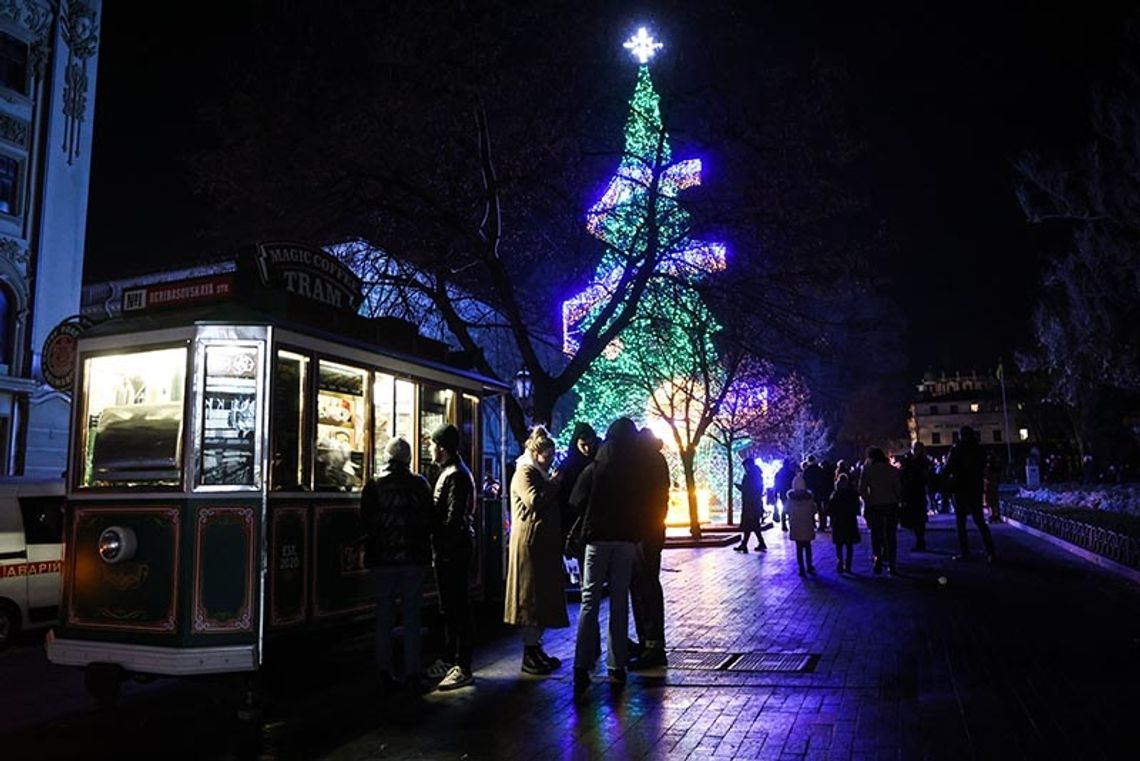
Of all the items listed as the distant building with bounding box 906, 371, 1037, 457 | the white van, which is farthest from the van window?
the distant building with bounding box 906, 371, 1037, 457

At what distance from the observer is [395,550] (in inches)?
262

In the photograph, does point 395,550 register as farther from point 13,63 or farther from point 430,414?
point 13,63

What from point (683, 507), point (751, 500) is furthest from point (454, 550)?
point (683, 507)

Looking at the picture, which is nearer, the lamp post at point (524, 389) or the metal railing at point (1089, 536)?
the metal railing at point (1089, 536)

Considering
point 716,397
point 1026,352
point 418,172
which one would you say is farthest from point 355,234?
point 1026,352

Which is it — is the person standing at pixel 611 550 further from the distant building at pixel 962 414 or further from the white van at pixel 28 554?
the distant building at pixel 962 414

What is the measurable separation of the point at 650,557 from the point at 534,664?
134cm

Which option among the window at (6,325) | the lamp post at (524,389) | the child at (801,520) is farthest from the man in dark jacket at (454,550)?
the window at (6,325)

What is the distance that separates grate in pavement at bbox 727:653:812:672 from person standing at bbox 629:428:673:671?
2.10ft

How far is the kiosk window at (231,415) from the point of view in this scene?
20.9ft

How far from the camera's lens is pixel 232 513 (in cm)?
625

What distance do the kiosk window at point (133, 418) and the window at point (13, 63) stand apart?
21673mm

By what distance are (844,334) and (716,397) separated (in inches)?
1173

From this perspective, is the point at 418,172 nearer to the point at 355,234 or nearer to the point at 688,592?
the point at 355,234
